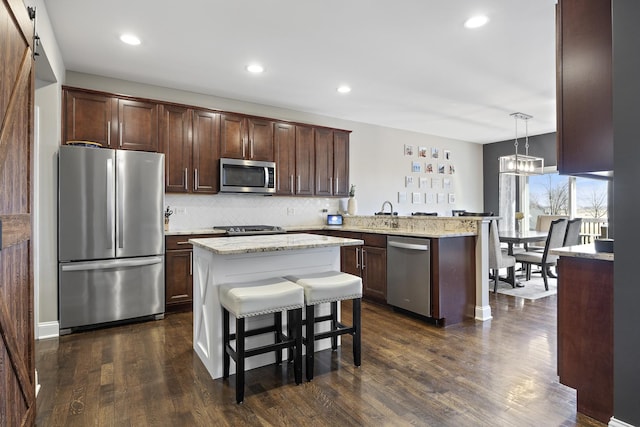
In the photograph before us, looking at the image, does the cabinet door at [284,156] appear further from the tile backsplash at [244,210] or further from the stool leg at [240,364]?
the stool leg at [240,364]

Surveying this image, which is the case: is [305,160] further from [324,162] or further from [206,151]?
[206,151]

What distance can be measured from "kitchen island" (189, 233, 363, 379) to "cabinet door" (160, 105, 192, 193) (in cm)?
172

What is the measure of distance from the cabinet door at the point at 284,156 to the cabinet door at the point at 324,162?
1.32 ft

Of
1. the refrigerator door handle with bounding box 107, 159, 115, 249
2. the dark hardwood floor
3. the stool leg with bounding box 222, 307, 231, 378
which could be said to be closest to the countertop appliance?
the refrigerator door handle with bounding box 107, 159, 115, 249

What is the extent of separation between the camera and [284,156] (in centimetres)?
498

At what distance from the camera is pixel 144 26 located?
Result: 294 cm

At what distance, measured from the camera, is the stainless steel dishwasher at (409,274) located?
350 centimetres

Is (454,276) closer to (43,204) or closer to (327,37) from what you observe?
(327,37)

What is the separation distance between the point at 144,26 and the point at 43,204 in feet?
6.01

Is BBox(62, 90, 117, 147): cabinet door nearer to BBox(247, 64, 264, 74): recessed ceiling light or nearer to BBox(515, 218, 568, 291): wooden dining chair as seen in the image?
BBox(247, 64, 264, 74): recessed ceiling light

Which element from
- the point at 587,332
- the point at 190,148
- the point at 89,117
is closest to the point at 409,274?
the point at 587,332

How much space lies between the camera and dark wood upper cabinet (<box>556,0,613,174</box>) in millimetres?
1881

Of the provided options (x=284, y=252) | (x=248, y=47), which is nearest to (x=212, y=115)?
(x=248, y=47)

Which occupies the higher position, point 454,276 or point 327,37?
point 327,37
